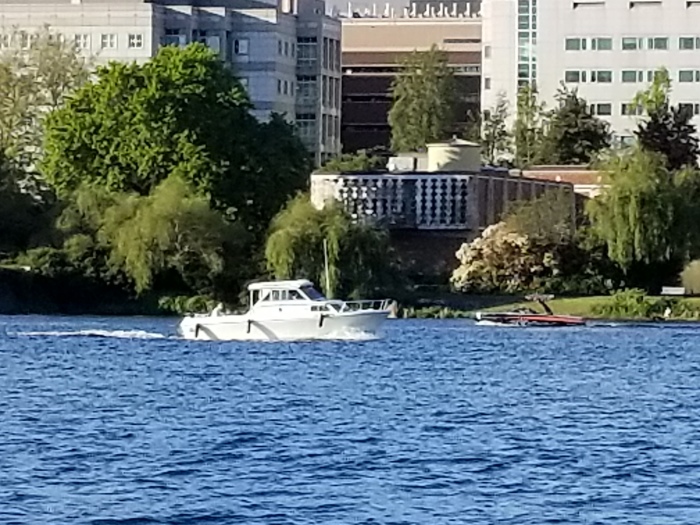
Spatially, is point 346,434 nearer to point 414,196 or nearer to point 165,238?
point 165,238

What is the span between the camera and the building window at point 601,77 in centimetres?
15962

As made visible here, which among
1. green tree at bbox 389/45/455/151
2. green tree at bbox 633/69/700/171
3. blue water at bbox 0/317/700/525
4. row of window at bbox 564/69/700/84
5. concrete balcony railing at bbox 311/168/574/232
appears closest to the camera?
blue water at bbox 0/317/700/525

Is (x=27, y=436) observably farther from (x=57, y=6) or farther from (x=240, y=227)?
(x=57, y=6)

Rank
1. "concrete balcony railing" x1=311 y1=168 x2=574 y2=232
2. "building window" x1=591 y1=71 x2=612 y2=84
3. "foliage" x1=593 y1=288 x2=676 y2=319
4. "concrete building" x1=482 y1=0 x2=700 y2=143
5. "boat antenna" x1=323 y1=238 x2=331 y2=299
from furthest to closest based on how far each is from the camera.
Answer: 1. "building window" x1=591 y1=71 x2=612 y2=84
2. "concrete building" x1=482 y1=0 x2=700 y2=143
3. "concrete balcony railing" x1=311 y1=168 x2=574 y2=232
4. "foliage" x1=593 y1=288 x2=676 y2=319
5. "boat antenna" x1=323 y1=238 x2=331 y2=299

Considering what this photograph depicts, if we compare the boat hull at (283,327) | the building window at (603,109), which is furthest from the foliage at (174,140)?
the building window at (603,109)

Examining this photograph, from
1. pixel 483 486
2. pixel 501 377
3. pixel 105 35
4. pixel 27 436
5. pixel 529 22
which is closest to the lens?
pixel 483 486

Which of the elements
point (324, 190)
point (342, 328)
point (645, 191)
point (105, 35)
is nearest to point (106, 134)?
point (324, 190)

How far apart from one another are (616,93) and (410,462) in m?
121

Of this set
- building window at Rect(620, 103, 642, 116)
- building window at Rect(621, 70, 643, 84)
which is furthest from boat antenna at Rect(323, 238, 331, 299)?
building window at Rect(621, 70, 643, 84)

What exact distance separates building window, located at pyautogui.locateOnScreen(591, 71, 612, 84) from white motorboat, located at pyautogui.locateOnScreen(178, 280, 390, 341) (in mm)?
83720

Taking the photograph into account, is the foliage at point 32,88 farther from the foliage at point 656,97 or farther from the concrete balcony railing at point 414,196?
the foliage at point 656,97

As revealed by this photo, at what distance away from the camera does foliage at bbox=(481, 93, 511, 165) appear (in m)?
147

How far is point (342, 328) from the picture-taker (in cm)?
7719

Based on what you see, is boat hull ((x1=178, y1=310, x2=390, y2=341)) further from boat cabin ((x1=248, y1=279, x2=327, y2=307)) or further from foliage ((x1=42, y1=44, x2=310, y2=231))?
foliage ((x1=42, y1=44, x2=310, y2=231))
